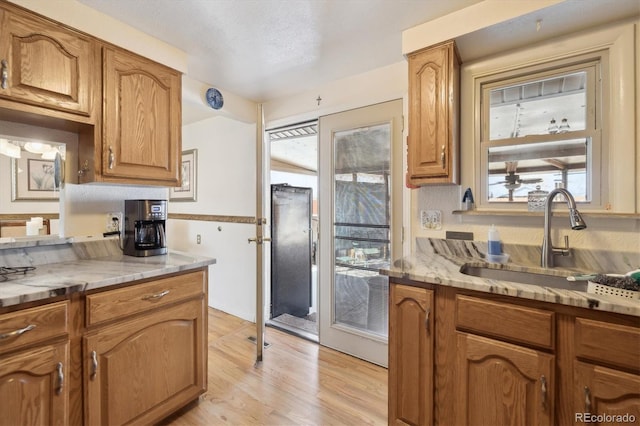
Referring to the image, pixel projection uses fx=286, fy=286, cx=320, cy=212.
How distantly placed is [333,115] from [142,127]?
137cm

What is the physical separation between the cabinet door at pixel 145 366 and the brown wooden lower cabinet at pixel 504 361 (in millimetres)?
1125

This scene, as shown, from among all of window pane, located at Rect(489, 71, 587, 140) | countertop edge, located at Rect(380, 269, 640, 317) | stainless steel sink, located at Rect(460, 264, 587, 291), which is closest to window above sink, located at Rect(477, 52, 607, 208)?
window pane, located at Rect(489, 71, 587, 140)

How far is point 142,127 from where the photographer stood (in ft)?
5.68

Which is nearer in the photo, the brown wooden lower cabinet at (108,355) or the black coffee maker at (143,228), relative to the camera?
the brown wooden lower cabinet at (108,355)

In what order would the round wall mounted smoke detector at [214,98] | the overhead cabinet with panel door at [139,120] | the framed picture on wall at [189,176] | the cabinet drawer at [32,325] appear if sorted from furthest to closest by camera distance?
the framed picture on wall at [189,176] < the round wall mounted smoke detector at [214,98] < the overhead cabinet with panel door at [139,120] < the cabinet drawer at [32,325]

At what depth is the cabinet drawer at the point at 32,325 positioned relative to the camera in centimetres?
104

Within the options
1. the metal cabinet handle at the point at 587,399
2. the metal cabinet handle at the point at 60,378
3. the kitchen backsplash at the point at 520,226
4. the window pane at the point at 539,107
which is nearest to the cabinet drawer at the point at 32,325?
the metal cabinet handle at the point at 60,378

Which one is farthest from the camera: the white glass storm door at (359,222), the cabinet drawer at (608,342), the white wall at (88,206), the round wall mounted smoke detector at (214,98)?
the round wall mounted smoke detector at (214,98)

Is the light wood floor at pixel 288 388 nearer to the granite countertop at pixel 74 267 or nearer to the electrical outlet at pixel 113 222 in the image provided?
the granite countertop at pixel 74 267

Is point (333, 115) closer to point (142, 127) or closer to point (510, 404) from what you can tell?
point (142, 127)

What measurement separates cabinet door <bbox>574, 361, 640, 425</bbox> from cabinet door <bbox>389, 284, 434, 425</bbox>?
20.3 inches

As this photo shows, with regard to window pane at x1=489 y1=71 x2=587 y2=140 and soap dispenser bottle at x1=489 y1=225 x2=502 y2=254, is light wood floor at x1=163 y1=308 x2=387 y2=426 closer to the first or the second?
soap dispenser bottle at x1=489 y1=225 x2=502 y2=254

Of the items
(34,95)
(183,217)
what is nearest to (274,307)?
(183,217)

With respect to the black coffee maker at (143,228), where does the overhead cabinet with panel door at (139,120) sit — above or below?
above
